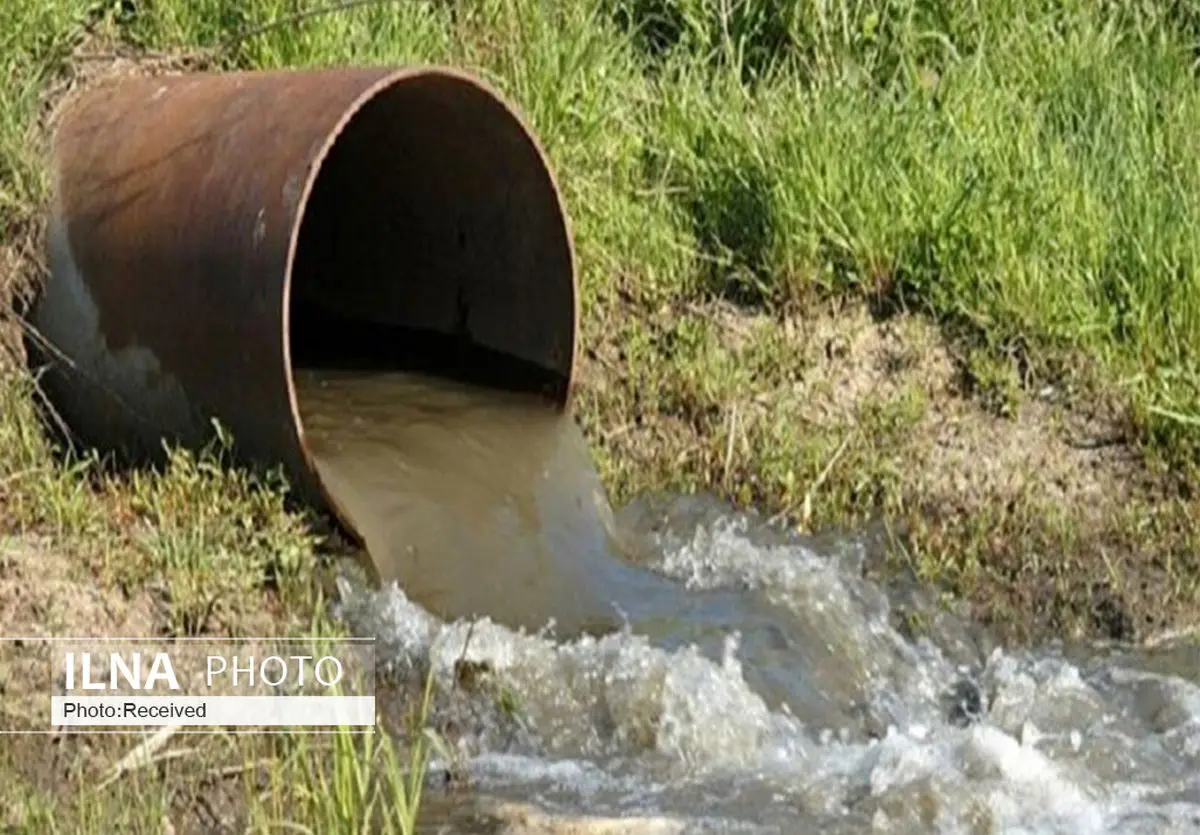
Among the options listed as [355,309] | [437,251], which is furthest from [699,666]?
[355,309]

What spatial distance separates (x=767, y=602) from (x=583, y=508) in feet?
1.88

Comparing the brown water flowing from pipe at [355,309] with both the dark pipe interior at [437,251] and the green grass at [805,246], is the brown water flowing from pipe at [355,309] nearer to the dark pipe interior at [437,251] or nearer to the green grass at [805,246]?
the dark pipe interior at [437,251]

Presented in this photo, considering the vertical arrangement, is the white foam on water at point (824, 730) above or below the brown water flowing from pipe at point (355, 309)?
below

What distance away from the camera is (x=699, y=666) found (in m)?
5.07

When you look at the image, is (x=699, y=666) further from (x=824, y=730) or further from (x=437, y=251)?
(x=437, y=251)

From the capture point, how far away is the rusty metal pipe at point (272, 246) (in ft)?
17.5

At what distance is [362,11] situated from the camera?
6891 millimetres

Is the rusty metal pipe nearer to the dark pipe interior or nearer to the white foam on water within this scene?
the dark pipe interior

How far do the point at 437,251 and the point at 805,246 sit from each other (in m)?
1.04

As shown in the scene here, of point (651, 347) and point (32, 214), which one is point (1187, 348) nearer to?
point (651, 347)

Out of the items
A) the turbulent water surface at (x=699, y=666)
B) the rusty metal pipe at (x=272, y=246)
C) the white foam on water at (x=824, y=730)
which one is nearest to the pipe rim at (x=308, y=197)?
the rusty metal pipe at (x=272, y=246)

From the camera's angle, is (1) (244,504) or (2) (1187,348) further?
(2) (1187,348)

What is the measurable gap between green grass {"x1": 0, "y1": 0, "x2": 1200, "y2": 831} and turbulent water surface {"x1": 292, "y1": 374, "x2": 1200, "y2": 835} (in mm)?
238

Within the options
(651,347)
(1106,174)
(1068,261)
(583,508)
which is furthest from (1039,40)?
(583,508)
